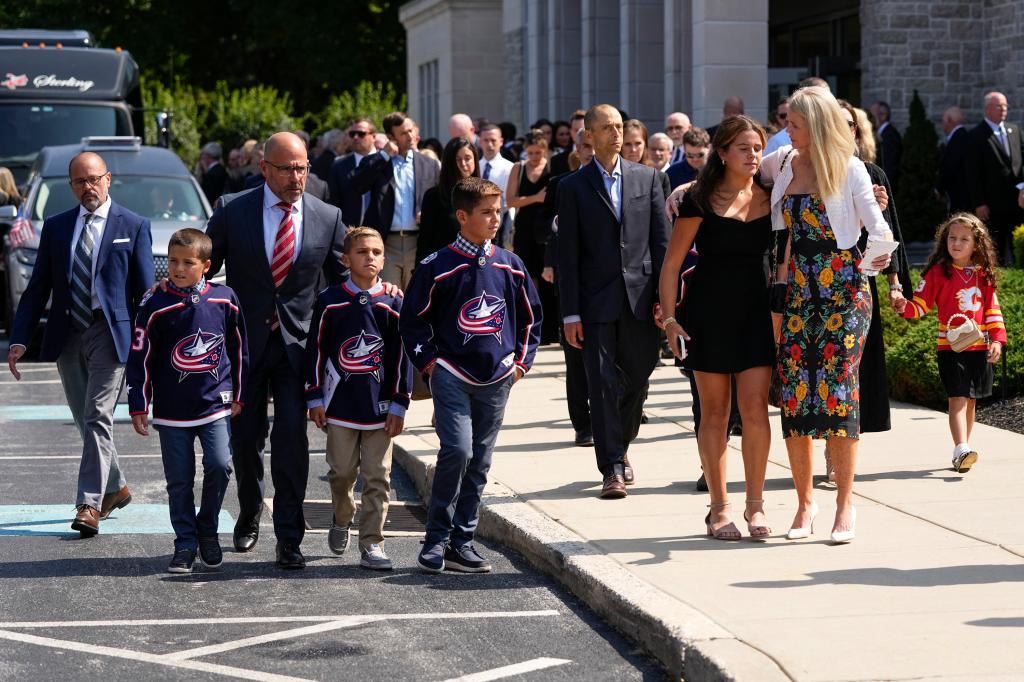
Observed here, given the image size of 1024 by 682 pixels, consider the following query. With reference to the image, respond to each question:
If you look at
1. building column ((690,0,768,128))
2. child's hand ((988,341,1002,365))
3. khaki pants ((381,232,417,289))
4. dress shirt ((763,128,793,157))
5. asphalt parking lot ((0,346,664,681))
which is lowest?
asphalt parking lot ((0,346,664,681))


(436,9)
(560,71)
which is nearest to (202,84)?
(436,9)

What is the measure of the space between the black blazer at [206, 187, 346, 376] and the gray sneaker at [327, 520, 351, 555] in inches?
29.0

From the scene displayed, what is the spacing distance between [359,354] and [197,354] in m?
0.72

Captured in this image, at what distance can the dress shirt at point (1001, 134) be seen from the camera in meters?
Answer: 17.9

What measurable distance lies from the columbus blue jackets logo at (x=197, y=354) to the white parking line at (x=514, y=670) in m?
2.28

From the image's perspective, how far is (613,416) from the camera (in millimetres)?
8773

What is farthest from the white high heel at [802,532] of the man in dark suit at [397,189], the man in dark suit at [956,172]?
the man in dark suit at [956,172]

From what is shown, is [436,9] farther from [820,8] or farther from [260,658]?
[260,658]

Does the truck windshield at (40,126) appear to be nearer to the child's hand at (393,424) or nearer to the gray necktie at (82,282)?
the gray necktie at (82,282)

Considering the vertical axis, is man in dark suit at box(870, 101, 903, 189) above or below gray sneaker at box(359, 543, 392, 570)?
above

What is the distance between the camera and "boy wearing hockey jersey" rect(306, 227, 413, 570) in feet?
24.3

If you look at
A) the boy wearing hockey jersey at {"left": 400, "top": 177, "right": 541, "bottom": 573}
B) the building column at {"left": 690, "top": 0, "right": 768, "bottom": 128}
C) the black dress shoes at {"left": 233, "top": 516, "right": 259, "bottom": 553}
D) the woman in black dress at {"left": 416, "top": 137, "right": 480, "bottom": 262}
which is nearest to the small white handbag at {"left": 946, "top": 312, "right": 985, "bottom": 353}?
the boy wearing hockey jersey at {"left": 400, "top": 177, "right": 541, "bottom": 573}

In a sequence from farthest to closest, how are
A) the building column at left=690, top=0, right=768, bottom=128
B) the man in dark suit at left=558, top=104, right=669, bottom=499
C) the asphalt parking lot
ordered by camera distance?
the building column at left=690, top=0, right=768, bottom=128
the man in dark suit at left=558, top=104, right=669, bottom=499
the asphalt parking lot

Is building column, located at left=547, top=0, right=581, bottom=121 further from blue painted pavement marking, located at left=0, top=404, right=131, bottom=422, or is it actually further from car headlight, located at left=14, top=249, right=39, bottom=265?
blue painted pavement marking, located at left=0, top=404, right=131, bottom=422
